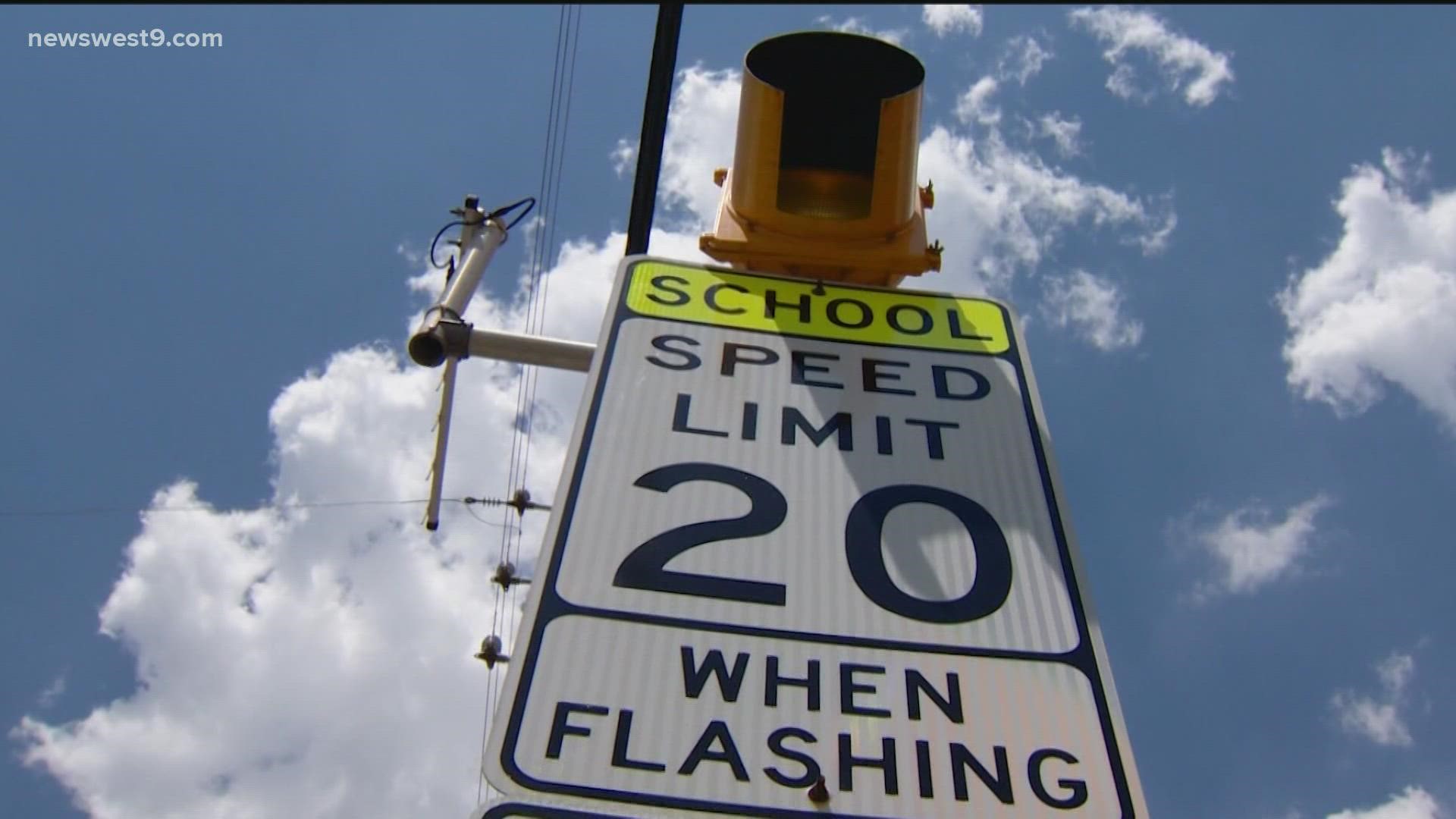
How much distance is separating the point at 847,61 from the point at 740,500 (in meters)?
1.34

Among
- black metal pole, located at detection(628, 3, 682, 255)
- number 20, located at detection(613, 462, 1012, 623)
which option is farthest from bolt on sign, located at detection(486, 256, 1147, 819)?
black metal pole, located at detection(628, 3, 682, 255)

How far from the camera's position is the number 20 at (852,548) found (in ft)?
5.55

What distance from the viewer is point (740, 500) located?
6.10ft

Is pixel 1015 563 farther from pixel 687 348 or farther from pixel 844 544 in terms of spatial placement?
pixel 687 348

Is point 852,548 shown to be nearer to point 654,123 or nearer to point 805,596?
point 805,596

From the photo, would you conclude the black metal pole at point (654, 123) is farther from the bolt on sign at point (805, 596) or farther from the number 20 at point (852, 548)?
the number 20 at point (852, 548)

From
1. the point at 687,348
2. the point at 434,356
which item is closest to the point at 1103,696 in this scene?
the point at 687,348

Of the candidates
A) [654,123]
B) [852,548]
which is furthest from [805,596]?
[654,123]

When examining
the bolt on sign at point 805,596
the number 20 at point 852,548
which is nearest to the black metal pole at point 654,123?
the bolt on sign at point 805,596

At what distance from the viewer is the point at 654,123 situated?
3848 mm

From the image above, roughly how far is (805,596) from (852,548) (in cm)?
14

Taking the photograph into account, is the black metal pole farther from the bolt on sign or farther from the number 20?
the number 20

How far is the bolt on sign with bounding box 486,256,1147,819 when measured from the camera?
144 cm

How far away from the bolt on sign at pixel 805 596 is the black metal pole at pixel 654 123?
1.65 meters
